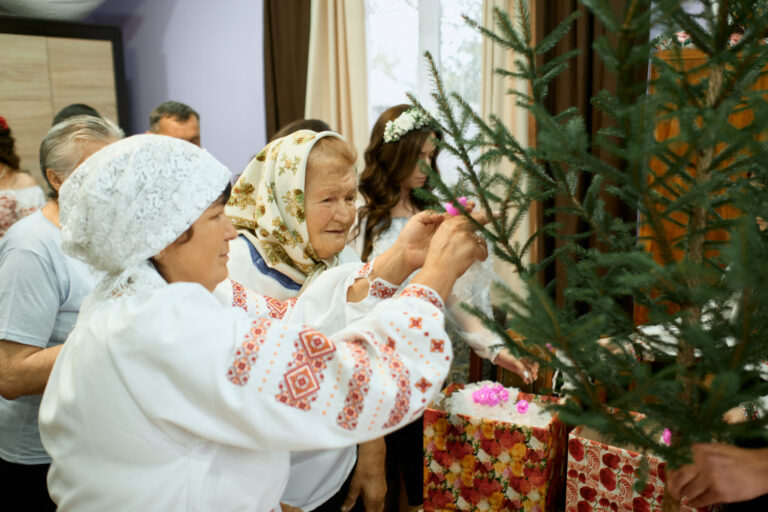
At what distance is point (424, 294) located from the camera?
114 cm

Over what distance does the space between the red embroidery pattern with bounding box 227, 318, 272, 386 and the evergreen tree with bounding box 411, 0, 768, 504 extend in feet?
1.21

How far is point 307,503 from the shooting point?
1.45 meters

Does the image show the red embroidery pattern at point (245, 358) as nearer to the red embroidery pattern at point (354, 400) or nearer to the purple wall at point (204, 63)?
the red embroidery pattern at point (354, 400)

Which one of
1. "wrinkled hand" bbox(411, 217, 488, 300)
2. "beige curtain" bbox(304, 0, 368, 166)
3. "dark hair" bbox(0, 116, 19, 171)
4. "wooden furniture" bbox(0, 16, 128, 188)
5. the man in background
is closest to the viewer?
"wrinkled hand" bbox(411, 217, 488, 300)

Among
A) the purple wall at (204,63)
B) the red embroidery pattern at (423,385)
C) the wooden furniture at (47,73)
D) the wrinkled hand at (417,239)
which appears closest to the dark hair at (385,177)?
the wrinkled hand at (417,239)

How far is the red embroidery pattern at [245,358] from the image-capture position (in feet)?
3.12

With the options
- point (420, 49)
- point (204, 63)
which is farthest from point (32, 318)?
point (204, 63)

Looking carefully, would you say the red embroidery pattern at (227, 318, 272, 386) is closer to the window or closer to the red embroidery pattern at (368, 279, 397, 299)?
the red embroidery pattern at (368, 279, 397, 299)

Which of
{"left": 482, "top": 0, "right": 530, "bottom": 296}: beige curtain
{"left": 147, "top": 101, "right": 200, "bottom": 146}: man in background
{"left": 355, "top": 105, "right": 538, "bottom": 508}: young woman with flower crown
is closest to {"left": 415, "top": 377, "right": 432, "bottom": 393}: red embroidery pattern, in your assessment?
{"left": 355, "top": 105, "right": 538, "bottom": 508}: young woman with flower crown

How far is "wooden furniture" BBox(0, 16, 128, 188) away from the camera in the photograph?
14.4 ft

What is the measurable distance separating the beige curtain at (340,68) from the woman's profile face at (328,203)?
2.53 meters

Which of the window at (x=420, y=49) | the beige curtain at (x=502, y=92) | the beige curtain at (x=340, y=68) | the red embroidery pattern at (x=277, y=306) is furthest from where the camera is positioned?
the beige curtain at (x=340, y=68)

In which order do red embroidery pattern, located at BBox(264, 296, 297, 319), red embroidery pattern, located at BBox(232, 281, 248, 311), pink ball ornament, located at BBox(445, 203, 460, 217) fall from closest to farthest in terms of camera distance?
1. pink ball ornament, located at BBox(445, 203, 460, 217)
2. red embroidery pattern, located at BBox(232, 281, 248, 311)
3. red embroidery pattern, located at BBox(264, 296, 297, 319)

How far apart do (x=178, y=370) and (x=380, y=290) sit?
2.09ft
